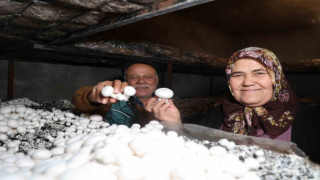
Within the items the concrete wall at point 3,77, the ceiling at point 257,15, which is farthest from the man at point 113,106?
the concrete wall at point 3,77

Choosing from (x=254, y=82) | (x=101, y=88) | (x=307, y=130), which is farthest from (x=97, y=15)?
(x=307, y=130)

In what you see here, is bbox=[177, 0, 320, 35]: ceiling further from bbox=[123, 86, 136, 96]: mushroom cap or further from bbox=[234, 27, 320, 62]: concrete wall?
bbox=[123, 86, 136, 96]: mushroom cap

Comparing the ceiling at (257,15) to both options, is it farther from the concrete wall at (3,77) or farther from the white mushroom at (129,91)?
the concrete wall at (3,77)

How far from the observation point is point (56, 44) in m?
2.24

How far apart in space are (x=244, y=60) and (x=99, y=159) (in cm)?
142

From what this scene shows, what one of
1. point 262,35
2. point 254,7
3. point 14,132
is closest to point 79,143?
point 14,132

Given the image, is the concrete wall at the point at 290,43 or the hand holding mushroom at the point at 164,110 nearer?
the hand holding mushroom at the point at 164,110

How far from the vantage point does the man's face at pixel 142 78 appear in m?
2.78

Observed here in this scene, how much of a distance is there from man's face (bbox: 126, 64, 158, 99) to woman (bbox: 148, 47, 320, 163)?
1.10m

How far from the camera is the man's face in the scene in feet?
9.11

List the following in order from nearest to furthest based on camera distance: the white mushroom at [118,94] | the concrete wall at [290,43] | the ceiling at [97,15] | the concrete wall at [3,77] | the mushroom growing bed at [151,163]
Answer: the mushroom growing bed at [151,163] < the ceiling at [97,15] < the white mushroom at [118,94] < the concrete wall at [3,77] < the concrete wall at [290,43]

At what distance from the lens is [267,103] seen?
1.82 m

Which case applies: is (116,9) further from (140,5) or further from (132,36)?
(132,36)

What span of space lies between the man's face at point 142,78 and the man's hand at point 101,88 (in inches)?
43.1
